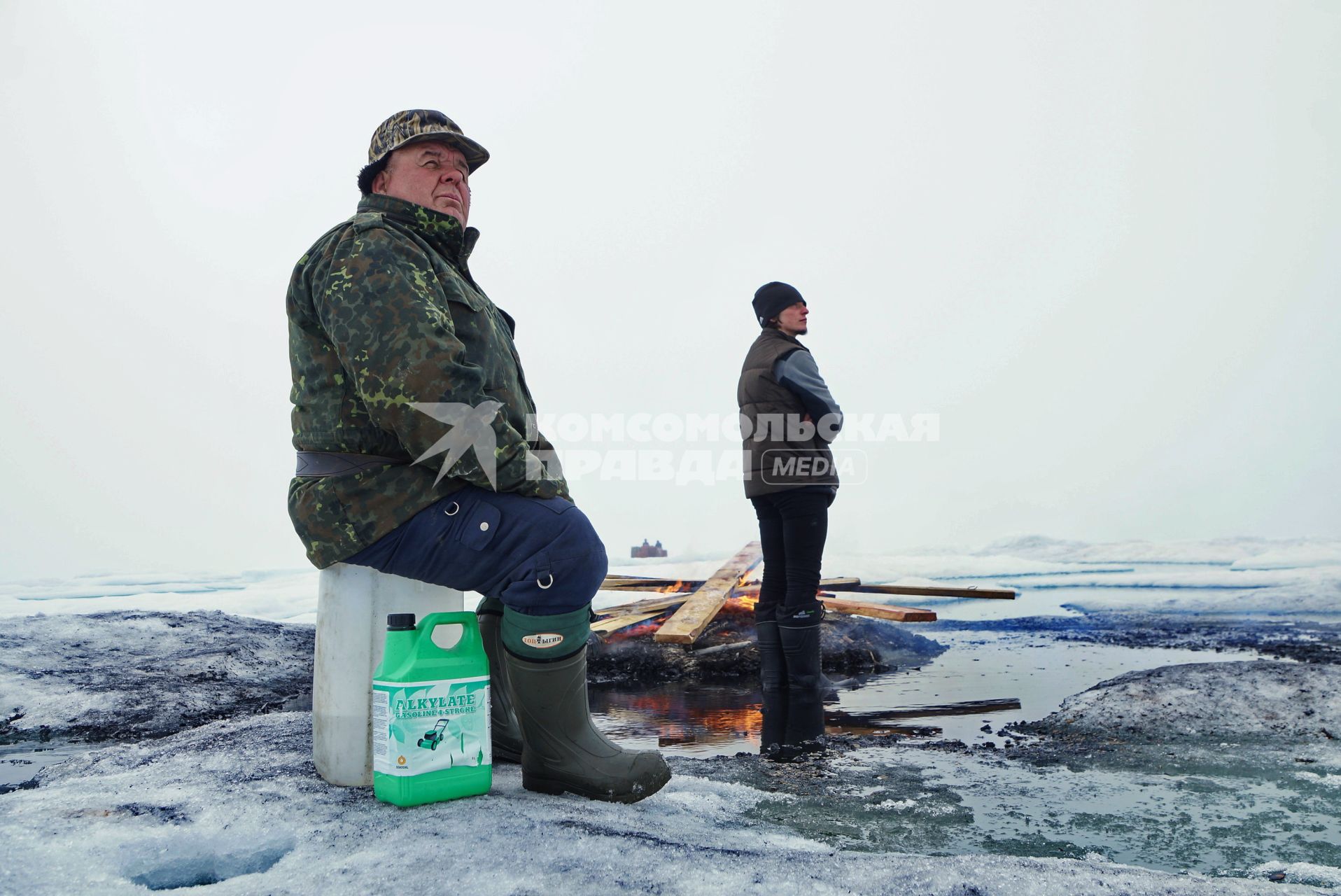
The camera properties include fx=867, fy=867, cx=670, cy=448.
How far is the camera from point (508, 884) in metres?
1.42

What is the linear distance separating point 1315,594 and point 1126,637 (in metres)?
3.34

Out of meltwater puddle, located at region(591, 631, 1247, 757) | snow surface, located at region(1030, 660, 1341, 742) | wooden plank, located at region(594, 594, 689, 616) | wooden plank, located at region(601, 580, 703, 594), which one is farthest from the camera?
wooden plank, located at region(601, 580, 703, 594)

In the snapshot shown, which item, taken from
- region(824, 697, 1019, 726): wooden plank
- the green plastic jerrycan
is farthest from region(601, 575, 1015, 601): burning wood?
the green plastic jerrycan

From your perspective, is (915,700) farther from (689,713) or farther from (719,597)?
(719,597)

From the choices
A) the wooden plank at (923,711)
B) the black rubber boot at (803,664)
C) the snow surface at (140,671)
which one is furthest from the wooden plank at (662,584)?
the black rubber boot at (803,664)

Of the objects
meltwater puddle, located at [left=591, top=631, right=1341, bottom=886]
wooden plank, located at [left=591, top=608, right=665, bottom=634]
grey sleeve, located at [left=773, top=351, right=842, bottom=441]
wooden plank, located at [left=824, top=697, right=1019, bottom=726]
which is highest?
grey sleeve, located at [left=773, top=351, right=842, bottom=441]

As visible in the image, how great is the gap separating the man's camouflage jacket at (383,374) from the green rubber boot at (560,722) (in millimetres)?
327

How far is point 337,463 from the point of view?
2.04 metres

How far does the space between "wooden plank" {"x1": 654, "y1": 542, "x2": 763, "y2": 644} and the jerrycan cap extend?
282cm

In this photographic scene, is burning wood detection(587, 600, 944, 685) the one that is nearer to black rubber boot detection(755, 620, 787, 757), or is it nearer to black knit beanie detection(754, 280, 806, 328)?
black rubber boot detection(755, 620, 787, 757)

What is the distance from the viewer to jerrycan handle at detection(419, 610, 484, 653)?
1.96 metres

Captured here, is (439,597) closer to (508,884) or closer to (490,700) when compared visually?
(490,700)

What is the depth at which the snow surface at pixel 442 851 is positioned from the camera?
1.46m

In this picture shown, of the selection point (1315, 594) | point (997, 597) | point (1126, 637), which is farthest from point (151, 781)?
point (1315, 594)
